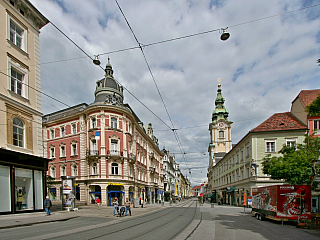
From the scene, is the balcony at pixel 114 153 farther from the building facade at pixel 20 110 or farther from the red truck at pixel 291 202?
the red truck at pixel 291 202

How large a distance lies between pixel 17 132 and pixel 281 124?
106 feet

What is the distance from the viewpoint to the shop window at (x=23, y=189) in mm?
17483

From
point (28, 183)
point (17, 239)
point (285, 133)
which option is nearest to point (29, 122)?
point (28, 183)

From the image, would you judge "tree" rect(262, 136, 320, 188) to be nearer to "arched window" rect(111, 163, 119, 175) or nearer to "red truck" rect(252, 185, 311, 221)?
"red truck" rect(252, 185, 311, 221)

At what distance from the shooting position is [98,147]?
35500 millimetres

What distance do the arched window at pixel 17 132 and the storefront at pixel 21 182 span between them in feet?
3.13

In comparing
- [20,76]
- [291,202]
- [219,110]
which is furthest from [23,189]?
[219,110]

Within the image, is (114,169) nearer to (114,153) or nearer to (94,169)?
(114,153)

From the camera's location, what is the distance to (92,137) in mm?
36000

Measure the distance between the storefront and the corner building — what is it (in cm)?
1460

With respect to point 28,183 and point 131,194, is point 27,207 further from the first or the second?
point 131,194

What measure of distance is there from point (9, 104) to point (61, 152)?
24580 millimetres

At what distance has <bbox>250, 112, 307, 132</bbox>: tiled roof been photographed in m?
33.8

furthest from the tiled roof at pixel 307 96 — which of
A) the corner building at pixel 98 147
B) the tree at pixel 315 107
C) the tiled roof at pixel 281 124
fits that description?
the corner building at pixel 98 147
